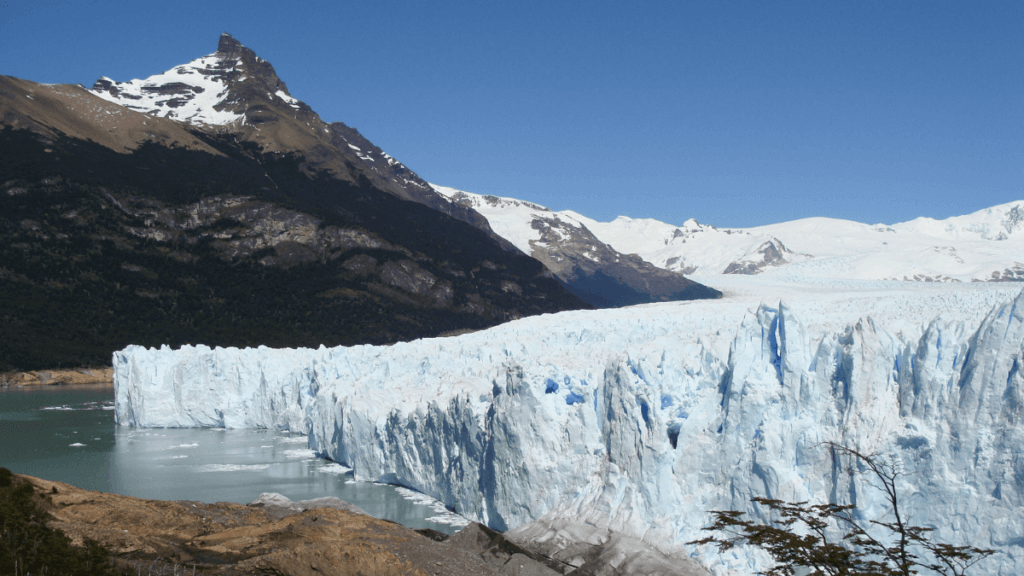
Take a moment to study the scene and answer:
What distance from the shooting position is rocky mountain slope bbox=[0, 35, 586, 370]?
80.9 meters

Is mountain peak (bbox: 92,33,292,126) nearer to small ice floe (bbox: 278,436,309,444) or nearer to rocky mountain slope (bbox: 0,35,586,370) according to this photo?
rocky mountain slope (bbox: 0,35,586,370)

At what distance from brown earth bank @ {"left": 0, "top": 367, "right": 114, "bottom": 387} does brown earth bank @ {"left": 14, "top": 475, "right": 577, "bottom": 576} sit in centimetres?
6230

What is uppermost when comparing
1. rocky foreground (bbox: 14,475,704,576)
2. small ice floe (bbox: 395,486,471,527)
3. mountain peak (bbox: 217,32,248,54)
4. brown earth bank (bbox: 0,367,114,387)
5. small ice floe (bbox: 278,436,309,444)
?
mountain peak (bbox: 217,32,248,54)

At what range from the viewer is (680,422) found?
19172mm

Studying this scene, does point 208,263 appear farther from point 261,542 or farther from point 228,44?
point 228,44

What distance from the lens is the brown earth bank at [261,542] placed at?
42.8 feet

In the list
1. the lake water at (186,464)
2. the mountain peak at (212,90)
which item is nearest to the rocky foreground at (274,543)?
the lake water at (186,464)

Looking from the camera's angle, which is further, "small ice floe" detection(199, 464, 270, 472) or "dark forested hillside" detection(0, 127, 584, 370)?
"dark forested hillside" detection(0, 127, 584, 370)

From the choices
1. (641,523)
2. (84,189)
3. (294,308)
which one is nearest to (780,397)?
(641,523)

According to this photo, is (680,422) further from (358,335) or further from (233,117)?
(233,117)

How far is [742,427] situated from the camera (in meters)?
18.5

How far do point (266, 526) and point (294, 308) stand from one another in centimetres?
8090

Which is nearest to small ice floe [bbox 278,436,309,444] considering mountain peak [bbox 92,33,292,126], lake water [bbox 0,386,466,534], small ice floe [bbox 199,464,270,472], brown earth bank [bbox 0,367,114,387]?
lake water [bbox 0,386,466,534]

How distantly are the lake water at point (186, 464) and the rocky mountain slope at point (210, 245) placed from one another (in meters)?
32.5
